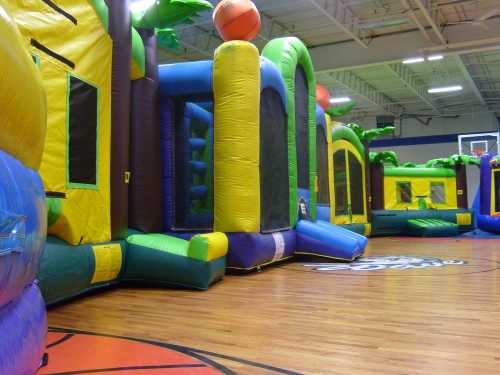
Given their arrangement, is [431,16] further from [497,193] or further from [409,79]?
[409,79]

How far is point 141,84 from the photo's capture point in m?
3.56

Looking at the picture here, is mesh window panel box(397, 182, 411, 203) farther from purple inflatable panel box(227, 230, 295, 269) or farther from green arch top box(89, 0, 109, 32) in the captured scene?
green arch top box(89, 0, 109, 32)

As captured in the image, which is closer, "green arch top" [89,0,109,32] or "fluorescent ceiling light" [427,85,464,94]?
"green arch top" [89,0,109,32]

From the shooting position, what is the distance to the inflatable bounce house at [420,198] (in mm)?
9242

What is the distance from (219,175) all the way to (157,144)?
1.64 feet

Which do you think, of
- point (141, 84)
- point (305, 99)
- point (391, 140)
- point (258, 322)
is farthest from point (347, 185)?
point (391, 140)

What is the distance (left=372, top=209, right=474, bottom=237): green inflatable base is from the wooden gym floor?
560 centimetres

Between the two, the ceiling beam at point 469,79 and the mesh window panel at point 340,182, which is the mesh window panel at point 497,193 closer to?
the ceiling beam at point 469,79

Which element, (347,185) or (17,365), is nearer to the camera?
(17,365)

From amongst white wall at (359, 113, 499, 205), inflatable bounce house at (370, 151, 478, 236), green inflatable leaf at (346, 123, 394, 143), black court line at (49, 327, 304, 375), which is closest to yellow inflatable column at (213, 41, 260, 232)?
black court line at (49, 327, 304, 375)

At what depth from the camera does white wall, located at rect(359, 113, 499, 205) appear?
49.7ft

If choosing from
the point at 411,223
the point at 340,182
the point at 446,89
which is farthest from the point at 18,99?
the point at 446,89

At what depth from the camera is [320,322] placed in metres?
2.21

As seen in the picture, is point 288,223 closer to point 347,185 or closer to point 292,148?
point 292,148
